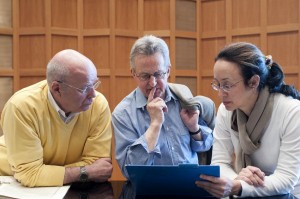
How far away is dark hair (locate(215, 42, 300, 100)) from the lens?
168cm

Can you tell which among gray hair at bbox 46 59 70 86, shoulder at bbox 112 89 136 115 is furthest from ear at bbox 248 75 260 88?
gray hair at bbox 46 59 70 86

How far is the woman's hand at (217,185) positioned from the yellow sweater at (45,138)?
Answer: 2.12 ft

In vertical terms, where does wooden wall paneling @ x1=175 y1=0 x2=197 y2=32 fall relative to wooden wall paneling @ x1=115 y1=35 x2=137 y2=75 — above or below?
above

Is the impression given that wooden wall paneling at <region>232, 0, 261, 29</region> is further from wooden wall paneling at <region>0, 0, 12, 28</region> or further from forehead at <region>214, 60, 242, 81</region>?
forehead at <region>214, 60, 242, 81</region>

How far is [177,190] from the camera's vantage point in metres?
1.44

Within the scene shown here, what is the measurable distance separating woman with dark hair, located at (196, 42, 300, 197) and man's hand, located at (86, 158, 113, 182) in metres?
0.52

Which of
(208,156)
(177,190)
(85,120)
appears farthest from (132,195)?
(208,156)

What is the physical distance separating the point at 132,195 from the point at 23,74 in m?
3.32

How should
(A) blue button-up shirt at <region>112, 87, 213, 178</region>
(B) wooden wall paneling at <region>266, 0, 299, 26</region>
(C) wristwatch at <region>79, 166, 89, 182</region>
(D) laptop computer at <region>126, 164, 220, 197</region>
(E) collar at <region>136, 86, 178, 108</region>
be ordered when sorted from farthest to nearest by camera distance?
(B) wooden wall paneling at <region>266, 0, 299, 26</region>, (E) collar at <region>136, 86, 178, 108</region>, (A) blue button-up shirt at <region>112, 87, 213, 178</region>, (C) wristwatch at <region>79, 166, 89, 182</region>, (D) laptop computer at <region>126, 164, 220, 197</region>

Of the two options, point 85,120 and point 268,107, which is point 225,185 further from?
point 85,120

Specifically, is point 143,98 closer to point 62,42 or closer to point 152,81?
point 152,81

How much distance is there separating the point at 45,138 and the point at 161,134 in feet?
1.85

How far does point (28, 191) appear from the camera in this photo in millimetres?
1580

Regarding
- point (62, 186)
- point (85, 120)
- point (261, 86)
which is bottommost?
point (62, 186)
